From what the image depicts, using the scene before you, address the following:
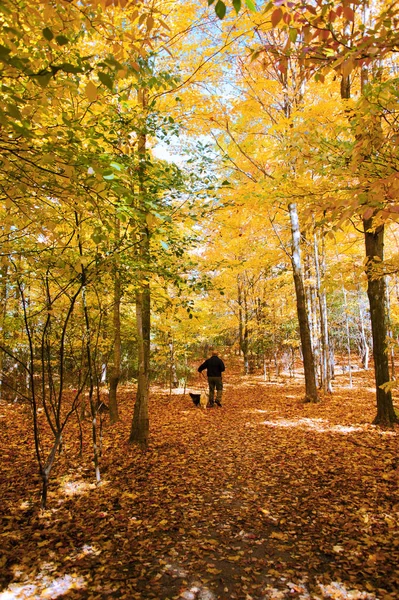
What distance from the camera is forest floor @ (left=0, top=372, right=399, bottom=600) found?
8.95 feet

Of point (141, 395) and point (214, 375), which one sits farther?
point (214, 375)

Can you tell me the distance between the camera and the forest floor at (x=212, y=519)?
2.73m

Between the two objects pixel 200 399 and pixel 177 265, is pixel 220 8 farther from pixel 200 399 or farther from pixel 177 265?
pixel 200 399

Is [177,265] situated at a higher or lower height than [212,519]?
higher

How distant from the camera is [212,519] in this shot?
3748 millimetres

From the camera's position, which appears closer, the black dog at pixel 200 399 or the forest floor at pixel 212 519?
the forest floor at pixel 212 519

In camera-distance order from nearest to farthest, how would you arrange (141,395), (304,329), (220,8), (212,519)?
(220,8), (212,519), (141,395), (304,329)

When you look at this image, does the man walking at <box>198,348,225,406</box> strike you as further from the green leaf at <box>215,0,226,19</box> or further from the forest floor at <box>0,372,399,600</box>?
the green leaf at <box>215,0,226,19</box>

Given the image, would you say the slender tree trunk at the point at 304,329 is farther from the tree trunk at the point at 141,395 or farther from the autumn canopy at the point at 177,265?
the tree trunk at the point at 141,395

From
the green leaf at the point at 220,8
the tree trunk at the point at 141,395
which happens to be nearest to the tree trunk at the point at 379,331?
the tree trunk at the point at 141,395

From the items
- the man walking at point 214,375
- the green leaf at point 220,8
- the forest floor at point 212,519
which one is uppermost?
the green leaf at point 220,8

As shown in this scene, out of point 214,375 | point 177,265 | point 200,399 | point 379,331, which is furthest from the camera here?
point 200,399

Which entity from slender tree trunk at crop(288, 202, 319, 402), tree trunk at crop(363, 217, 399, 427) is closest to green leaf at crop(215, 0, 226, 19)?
tree trunk at crop(363, 217, 399, 427)

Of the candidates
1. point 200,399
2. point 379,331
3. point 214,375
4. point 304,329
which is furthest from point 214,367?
point 379,331
